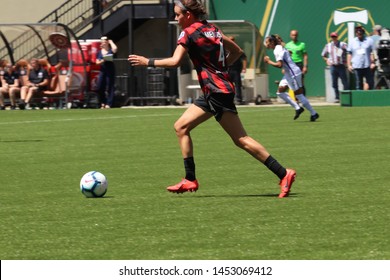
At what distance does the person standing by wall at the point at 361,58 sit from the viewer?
36250 millimetres

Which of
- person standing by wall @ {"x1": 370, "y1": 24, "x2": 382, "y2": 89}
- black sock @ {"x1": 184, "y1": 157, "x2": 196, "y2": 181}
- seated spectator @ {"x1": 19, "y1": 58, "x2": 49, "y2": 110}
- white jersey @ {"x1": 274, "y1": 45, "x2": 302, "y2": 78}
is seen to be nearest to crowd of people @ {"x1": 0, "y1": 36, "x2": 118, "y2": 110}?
seated spectator @ {"x1": 19, "y1": 58, "x2": 49, "y2": 110}

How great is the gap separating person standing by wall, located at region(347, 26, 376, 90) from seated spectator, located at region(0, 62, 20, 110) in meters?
9.70

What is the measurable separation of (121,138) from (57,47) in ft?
50.4

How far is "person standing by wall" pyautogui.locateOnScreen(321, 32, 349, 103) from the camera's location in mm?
37094

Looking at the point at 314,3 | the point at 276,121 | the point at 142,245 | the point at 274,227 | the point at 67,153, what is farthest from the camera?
the point at 314,3

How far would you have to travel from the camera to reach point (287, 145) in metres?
20.7

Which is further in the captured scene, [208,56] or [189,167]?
[189,167]

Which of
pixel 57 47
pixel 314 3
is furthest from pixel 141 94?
pixel 314 3

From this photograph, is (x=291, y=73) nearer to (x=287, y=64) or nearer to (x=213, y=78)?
(x=287, y=64)

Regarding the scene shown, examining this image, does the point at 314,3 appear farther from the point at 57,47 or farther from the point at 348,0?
the point at 57,47

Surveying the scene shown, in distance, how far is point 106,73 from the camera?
1478 inches

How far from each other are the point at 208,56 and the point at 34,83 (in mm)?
25074

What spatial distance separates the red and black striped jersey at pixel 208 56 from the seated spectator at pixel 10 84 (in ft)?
82.1

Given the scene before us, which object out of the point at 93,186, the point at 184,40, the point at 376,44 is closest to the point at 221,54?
the point at 184,40
